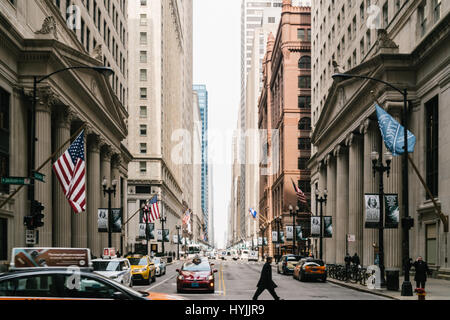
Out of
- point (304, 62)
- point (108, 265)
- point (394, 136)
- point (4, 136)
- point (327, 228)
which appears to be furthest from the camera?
point (304, 62)

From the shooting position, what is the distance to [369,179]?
46.2m

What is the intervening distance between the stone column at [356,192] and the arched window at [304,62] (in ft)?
176

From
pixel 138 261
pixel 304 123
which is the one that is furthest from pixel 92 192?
pixel 304 123

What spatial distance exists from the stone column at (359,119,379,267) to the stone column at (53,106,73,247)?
2382 centimetres

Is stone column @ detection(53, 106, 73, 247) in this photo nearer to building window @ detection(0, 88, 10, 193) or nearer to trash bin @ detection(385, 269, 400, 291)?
building window @ detection(0, 88, 10, 193)

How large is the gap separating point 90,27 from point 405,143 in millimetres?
→ 36896

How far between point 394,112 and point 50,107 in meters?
25.0

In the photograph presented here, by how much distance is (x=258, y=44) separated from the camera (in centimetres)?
18800

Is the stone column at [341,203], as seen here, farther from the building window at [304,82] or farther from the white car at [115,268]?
the building window at [304,82]

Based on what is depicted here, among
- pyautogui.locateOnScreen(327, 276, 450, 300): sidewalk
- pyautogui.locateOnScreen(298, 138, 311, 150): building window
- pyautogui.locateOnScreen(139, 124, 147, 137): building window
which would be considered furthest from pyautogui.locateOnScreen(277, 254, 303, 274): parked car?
pyautogui.locateOnScreen(298, 138, 311, 150): building window

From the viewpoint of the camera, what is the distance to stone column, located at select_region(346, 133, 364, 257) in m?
53.4

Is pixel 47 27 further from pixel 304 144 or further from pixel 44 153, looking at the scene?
pixel 304 144

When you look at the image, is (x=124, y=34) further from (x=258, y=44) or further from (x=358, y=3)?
(x=258, y=44)
